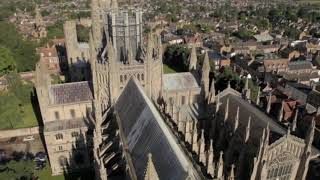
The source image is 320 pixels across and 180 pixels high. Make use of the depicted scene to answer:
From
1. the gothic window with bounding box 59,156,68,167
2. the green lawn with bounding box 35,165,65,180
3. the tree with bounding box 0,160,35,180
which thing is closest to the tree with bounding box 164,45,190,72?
the gothic window with bounding box 59,156,68,167

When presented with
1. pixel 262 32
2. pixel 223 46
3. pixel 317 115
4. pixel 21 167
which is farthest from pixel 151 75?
pixel 262 32

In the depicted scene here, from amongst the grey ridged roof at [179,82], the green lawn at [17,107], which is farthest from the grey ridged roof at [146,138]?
the green lawn at [17,107]

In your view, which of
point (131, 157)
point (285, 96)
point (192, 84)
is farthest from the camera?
point (285, 96)

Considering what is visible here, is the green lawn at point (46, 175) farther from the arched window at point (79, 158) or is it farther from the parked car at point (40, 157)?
the arched window at point (79, 158)

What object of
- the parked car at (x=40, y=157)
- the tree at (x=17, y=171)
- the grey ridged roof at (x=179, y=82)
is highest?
the grey ridged roof at (x=179, y=82)

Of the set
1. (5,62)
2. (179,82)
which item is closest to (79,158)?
(179,82)

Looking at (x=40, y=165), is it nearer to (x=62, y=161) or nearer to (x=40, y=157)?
(x=40, y=157)

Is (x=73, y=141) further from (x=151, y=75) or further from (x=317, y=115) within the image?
(x=317, y=115)
